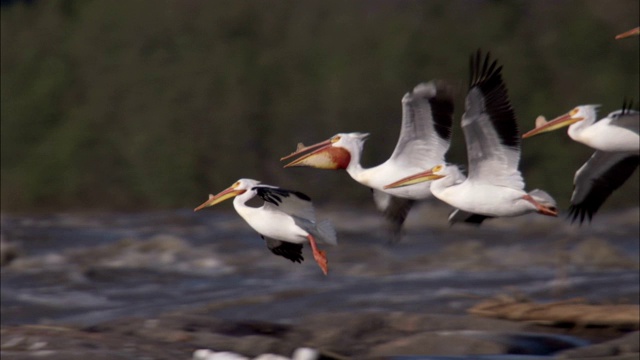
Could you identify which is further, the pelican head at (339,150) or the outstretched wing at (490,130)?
the pelican head at (339,150)

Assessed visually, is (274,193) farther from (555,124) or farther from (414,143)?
(555,124)

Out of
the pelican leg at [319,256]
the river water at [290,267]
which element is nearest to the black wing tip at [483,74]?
the pelican leg at [319,256]

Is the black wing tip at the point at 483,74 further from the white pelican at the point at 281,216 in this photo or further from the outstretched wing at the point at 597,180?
the outstretched wing at the point at 597,180

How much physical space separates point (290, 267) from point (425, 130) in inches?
812

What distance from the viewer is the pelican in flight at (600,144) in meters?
8.44

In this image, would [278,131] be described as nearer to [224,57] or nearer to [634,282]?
[224,57]

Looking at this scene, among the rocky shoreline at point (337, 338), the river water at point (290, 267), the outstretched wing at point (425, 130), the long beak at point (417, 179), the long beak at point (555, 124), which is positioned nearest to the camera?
the long beak at point (555, 124)

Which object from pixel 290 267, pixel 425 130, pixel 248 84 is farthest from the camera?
pixel 248 84

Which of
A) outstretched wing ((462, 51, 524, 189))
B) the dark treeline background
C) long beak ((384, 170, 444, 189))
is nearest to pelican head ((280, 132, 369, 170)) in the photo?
long beak ((384, 170, 444, 189))

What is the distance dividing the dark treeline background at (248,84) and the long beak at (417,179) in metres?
27.0

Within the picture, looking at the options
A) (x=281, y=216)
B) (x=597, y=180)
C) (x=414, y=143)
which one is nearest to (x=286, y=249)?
(x=281, y=216)

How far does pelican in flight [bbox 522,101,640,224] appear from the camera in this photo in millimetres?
8438

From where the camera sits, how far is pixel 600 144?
27.9 ft

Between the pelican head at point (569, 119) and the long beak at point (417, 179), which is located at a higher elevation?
the pelican head at point (569, 119)
